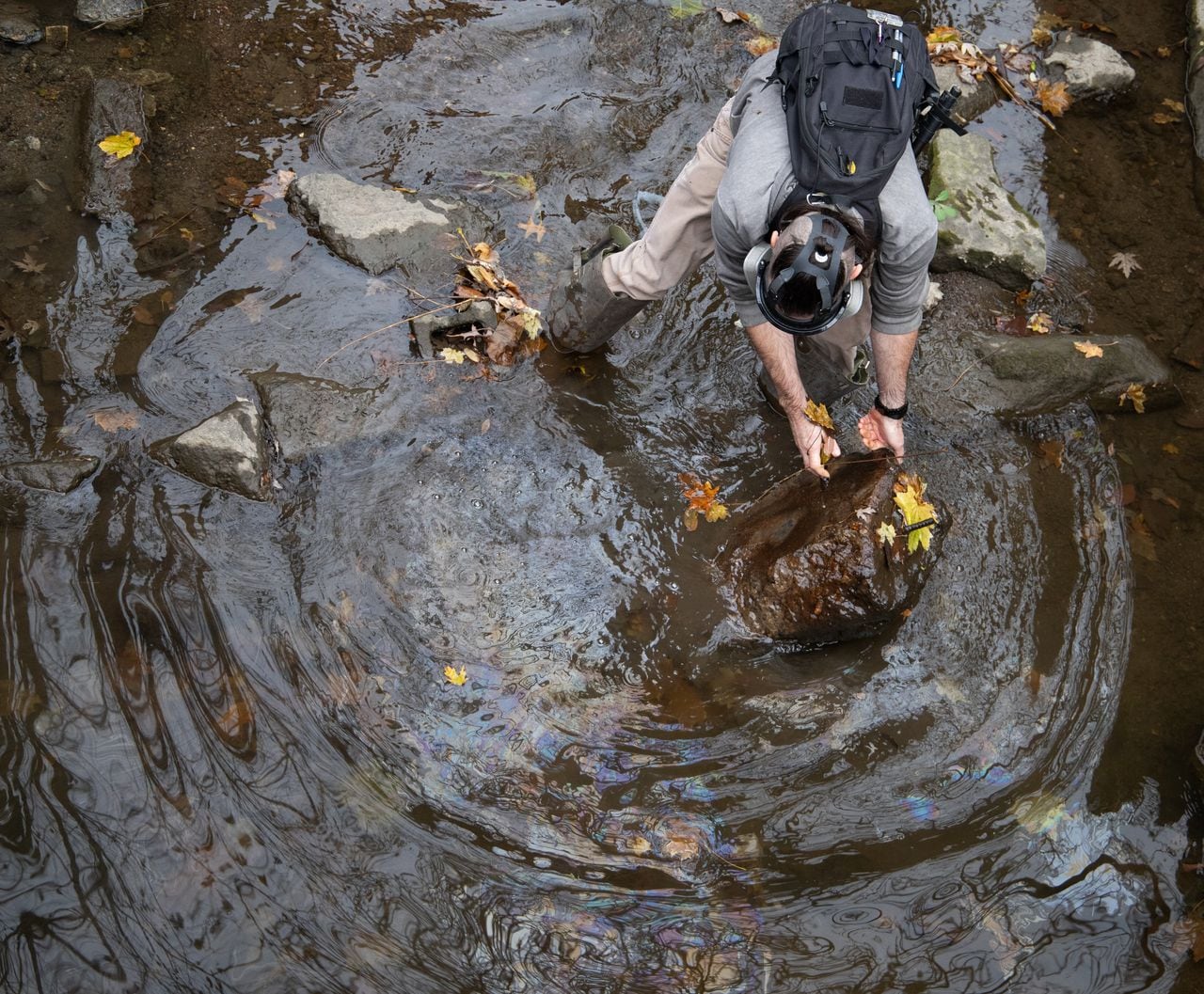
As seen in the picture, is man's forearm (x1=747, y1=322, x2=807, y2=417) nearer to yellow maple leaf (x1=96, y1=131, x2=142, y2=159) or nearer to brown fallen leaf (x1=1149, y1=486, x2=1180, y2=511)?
brown fallen leaf (x1=1149, y1=486, x2=1180, y2=511)

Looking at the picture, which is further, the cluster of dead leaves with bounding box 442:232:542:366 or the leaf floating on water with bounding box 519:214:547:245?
the leaf floating on water with bounding box 519:214:547:245

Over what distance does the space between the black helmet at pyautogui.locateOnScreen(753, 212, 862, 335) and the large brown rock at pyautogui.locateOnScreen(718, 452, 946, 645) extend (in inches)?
41.2

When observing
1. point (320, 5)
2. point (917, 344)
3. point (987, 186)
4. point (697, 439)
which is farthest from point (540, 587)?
point (320, 5)

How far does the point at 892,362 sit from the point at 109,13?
5.56 meters

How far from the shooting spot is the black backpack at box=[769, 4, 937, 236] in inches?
120

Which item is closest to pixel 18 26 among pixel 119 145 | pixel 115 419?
pixel 119 145

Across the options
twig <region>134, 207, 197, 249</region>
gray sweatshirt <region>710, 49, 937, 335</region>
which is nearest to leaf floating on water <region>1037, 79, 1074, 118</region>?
gray sweatshirt <region>710, 49, 937, 335</region>

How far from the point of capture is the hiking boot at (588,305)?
4473mm

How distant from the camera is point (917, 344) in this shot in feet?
16.6

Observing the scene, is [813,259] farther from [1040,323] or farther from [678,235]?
[1040,323]

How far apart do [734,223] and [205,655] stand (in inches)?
112

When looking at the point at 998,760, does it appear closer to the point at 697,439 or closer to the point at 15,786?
the point at 697,439

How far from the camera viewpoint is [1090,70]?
626cm

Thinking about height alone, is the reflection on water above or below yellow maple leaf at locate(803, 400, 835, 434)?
below
